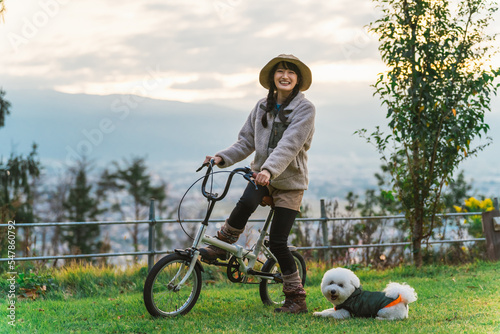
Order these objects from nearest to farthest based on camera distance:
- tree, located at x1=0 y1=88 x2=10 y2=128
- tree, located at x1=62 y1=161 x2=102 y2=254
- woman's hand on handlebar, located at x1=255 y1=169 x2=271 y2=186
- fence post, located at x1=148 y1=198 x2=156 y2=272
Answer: woman's hand on handlebar, located at x1=255 y1=169 x2=271 y2=186 → fence post, located at x1=148 y1=198 x2=156 y2=272 → tree, located at x1=0 y1=88 x2=10 y2=128 → tree, located at x1=62 y1=161 x2=102 y2=254

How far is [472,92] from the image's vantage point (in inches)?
295

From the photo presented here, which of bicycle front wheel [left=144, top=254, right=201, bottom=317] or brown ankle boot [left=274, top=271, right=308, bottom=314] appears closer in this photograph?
bicycle front wheel [left=144, top=254, right=201, bottom=317]

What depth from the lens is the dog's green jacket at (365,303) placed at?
430 cm

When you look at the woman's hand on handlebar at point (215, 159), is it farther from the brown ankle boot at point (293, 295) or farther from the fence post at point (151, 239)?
the fence post at point (151, 239)

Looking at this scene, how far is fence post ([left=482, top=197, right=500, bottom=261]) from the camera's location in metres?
8.59

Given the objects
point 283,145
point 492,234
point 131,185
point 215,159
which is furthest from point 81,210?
point 283,145

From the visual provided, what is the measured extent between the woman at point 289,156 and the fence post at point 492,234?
516 centimetres

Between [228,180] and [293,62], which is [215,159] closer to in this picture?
[228,180]

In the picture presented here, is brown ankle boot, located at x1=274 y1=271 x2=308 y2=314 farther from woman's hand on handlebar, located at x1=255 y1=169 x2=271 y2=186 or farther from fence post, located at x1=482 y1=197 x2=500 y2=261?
fence post, located at x1=482 y1=197 x2=500 y2=261

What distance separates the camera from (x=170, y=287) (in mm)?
4156

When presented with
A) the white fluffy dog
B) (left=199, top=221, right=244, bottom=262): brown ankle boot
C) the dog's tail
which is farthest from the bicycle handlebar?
the dog's tail

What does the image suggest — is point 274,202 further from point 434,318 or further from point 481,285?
point 481,285

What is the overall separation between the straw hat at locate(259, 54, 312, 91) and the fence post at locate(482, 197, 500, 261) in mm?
5285

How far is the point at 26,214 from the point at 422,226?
1352 cm
